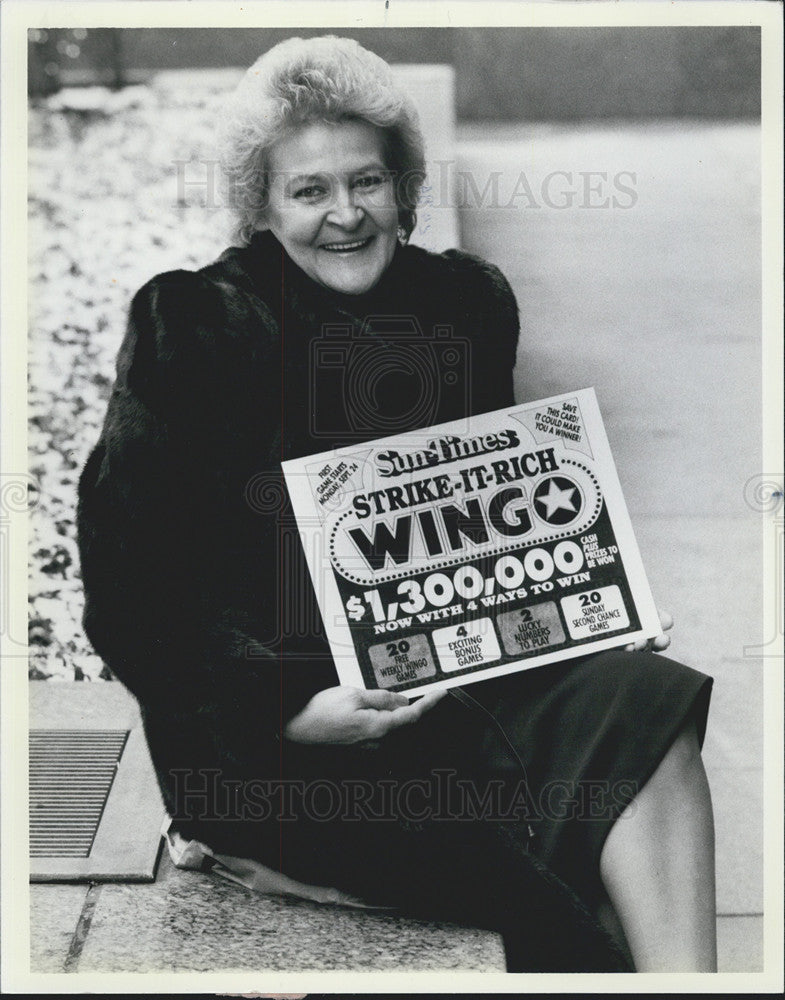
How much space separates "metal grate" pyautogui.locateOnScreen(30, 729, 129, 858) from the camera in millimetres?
3270

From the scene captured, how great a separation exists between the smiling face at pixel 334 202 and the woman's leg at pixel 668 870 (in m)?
1.38

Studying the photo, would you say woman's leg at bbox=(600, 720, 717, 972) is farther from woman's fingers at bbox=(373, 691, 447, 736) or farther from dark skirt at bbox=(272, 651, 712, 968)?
woman's fingers at bbox=(373, 691, 447, 736)

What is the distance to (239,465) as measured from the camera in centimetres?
302

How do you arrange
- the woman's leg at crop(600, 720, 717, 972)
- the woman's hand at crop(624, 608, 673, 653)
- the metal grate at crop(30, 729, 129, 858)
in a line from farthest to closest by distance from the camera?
1. the metal grate at crop(30, 729, 129, 858)
2. the woman's hand at crop(624, 608, 673, 653)
3. the woman's leg at crop(600, 720, 717, 972)

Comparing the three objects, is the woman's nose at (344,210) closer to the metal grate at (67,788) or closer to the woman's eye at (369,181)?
the woman's eye at (369,181)

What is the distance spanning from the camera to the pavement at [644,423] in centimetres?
312

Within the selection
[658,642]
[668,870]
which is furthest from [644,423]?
[668,870]

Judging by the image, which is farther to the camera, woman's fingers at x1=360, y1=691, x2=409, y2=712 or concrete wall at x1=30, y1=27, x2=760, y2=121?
concrete wall at x1=30, y1=27, x2=760, y2=121

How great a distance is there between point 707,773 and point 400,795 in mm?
783

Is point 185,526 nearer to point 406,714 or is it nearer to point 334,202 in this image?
point 406,714

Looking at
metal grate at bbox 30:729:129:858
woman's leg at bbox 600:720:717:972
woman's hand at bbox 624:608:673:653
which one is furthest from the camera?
metal grate at bbox 30:729:129:858

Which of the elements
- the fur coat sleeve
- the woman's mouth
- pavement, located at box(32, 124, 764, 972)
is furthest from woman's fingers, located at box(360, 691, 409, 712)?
the woman's mouth

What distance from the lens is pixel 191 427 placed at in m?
2.98

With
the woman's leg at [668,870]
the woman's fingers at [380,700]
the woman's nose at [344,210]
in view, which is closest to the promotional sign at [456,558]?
the woman's fingers at [380,700]
